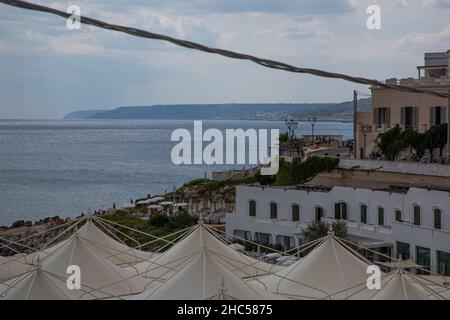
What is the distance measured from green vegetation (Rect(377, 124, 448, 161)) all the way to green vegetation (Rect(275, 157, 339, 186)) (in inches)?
71.5

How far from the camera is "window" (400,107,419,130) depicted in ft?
102

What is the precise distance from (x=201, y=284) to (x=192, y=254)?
1633 millimetres

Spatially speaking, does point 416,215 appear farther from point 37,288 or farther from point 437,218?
point 37,288

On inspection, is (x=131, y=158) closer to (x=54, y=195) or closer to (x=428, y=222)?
(x=54, y=195)

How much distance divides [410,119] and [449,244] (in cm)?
1403

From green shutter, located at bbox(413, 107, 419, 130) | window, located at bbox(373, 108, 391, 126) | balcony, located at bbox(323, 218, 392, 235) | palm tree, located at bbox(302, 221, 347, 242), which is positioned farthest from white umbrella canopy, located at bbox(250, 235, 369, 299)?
window, located at bbox(373, 108, 391, 126)

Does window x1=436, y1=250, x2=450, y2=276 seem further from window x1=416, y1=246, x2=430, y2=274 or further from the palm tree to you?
the palm tree

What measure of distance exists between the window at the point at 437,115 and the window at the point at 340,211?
9.44 metres

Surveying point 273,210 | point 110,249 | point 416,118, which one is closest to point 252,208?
point 273,210
